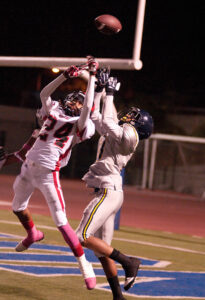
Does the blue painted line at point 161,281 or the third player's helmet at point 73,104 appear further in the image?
the blue painted line at point 161,281

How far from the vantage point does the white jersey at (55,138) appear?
607cm

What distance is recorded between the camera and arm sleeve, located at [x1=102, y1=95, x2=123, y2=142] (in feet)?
19.0

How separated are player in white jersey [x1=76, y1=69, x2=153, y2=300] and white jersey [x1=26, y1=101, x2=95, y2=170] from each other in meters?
0.22

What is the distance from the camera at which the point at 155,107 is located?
120 feet

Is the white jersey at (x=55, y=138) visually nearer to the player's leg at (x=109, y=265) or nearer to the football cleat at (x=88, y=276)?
the player's leg at (x=109, y=265)

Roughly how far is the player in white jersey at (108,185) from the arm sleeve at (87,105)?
0.15 metres

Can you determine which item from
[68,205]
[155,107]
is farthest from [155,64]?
[68,205]

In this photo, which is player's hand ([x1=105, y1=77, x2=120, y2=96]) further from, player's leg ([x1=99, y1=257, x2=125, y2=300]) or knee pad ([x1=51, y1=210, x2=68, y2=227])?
player's leg ([x1=99, y1=257, x2=125, y2=300])

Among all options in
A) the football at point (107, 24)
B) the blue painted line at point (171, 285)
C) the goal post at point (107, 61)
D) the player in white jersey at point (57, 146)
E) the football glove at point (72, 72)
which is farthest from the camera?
the goal post at point (107, 61)

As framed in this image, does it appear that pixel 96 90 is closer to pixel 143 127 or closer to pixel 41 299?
pixel 143 127

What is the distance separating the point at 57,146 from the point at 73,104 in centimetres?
45

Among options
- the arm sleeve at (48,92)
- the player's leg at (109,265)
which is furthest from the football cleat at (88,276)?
the arm sleeve at (48,92)

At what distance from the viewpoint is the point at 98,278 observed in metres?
7.06

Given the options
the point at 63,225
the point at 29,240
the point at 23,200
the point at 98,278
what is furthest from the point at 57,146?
the point at 98,278
